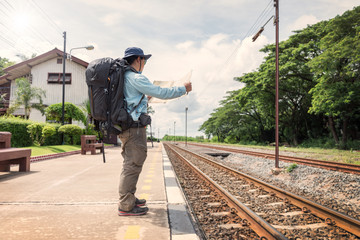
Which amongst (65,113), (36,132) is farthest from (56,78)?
(36,132)

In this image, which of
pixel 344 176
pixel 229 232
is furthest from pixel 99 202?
pixel 344 176

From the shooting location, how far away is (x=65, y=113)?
21.1 m

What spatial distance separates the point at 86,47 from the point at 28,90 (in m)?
7.25

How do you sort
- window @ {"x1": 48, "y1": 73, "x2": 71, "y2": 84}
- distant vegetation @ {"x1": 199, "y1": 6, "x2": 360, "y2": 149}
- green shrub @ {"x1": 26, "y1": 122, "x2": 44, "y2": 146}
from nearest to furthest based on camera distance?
green shrub @ {"x1": 26, "y1": 122, "x2": 44, "y2": 146}, distant vegetation @ {"x1": 199, "y1": 6, "x2": 360, "y2": 149}, window @ {"x1": 48, "y1": 73, "x2": 71, "y2": 84}

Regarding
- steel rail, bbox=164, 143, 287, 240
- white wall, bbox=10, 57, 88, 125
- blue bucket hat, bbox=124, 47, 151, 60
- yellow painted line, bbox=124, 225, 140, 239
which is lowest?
steel rail, bbox=164, 143, 287, 240

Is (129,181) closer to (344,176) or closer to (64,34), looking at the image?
(344,176)

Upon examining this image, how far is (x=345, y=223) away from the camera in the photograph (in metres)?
3.26

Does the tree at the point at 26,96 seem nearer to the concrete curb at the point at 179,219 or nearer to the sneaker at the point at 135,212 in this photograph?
the concrete curb at the point at 179,219

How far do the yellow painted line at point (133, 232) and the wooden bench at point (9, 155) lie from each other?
437cm

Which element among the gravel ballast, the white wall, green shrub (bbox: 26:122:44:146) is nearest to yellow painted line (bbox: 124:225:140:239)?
the gravel ballast

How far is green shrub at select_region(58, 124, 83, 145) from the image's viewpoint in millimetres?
16828

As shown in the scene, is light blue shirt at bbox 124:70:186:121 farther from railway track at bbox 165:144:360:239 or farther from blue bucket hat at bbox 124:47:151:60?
railway track at bbox 165:144:360:239

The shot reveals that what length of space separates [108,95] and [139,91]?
366mm

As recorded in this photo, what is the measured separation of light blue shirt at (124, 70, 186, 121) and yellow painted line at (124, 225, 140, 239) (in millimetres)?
1172
